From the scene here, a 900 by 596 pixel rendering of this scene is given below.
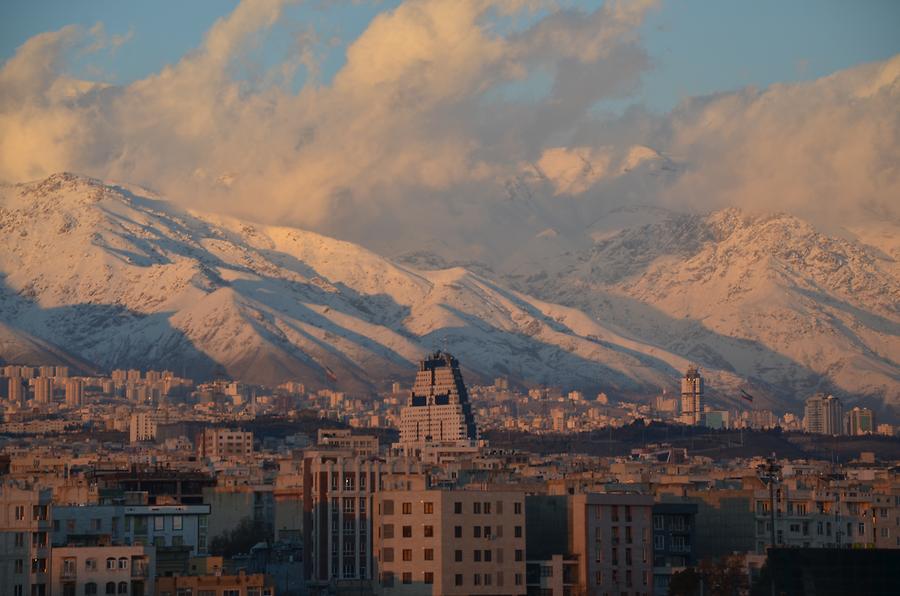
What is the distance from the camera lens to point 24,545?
82.6 meters

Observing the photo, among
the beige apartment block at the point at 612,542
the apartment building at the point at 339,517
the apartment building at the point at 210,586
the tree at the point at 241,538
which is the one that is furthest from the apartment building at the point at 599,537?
the tree at the point at 241,538

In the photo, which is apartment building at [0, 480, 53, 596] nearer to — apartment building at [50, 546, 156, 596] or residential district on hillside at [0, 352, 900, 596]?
residential district on hillside at [0, 352, 900, 596]

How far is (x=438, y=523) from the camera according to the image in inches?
3536

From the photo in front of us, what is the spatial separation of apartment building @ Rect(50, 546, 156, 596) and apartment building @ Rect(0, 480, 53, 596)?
1.21ft

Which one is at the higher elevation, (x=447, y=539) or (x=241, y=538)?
(x=241, y=538)

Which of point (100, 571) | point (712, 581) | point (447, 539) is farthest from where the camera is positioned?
point (712, 581)

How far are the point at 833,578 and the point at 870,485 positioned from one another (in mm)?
59182

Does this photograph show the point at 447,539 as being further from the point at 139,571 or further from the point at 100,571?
the point at 100,571

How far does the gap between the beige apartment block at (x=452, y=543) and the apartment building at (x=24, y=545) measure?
38.7 feet

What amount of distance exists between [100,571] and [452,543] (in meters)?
11.9

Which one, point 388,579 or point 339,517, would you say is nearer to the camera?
point 388,579

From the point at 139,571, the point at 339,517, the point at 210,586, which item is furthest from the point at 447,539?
the point at 339,517

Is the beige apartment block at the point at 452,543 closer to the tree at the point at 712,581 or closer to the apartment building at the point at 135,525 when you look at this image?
the tree at the point at 712,581

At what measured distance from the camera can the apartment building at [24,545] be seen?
268 feet
